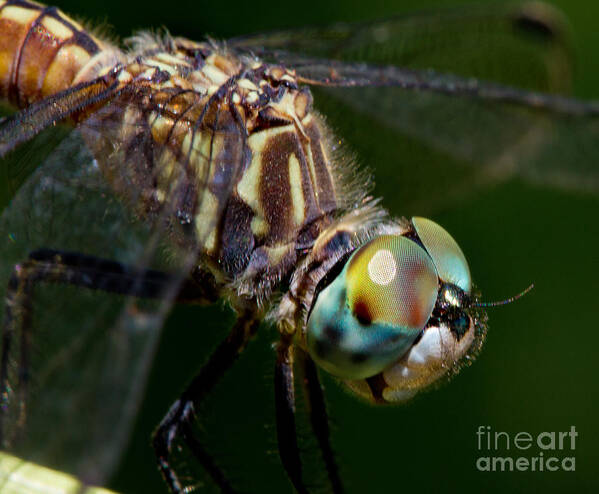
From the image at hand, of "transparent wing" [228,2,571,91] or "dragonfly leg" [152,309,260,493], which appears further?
"transparent wing" [228,2,571,91]

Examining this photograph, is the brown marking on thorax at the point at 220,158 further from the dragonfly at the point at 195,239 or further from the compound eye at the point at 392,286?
the compound eye at the point at 392,286

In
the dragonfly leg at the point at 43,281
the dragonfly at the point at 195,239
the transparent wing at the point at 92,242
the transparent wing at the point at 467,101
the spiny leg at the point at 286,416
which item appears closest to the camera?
the transparent wing at the point at 92,242

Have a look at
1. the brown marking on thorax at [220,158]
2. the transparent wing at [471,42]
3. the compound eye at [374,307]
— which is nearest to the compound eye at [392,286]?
the compound eye at [374,307]

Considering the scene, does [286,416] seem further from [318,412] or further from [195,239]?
[195,239]

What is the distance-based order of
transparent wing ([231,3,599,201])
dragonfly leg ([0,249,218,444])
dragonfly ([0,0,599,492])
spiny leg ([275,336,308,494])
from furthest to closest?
transparent wing ([231,3,599,201]) < spiny leg ([275,336,308,494]) < dragonfly leg ([0,249,218,444]) < dragonfly ([0,0,599,492])

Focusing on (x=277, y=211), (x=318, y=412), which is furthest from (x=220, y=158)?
(x=318, y=412)

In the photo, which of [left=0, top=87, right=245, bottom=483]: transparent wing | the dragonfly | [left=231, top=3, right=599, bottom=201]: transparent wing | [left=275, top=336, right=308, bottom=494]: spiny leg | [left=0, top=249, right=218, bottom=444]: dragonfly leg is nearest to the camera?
[left=0, top=87, right=245, bottom=483]: transparent wing

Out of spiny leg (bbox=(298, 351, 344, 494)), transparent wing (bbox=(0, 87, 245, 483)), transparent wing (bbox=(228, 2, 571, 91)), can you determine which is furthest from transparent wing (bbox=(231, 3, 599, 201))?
spiny leg (bbox=(298, 351, 344, 494))

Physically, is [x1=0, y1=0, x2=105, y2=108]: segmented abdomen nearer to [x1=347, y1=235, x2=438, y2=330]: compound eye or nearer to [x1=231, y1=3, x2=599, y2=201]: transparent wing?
[x1=231, y1=3, x2=599, y2=201]: transparent wing
